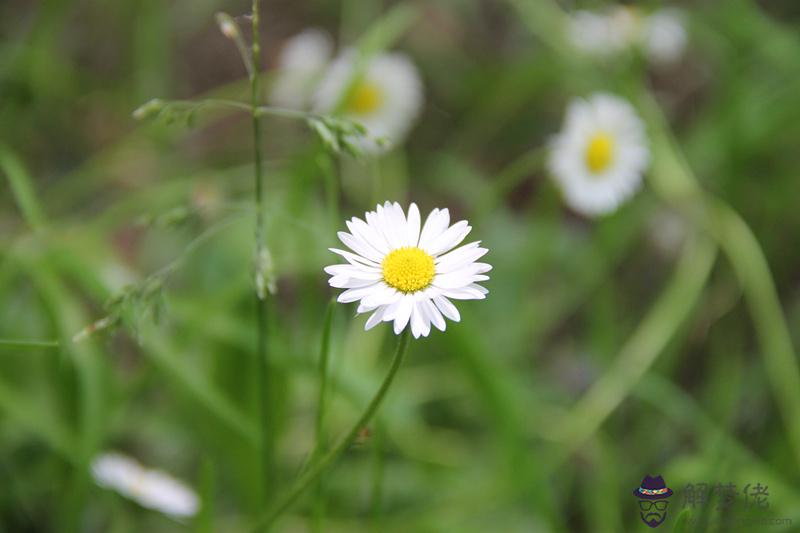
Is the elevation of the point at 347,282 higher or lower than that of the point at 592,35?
lower

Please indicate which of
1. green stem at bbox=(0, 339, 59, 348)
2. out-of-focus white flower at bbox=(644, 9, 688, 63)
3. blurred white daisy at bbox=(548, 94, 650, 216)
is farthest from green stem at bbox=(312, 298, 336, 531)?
out-of-focus white flower at bbox=(644, 9, 688, 63)

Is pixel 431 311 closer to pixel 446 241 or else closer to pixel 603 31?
pixel 446 241

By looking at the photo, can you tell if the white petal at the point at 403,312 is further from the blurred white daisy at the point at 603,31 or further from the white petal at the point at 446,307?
the blurred white daisy at the point at 603,31

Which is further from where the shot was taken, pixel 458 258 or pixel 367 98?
pixel 367 98

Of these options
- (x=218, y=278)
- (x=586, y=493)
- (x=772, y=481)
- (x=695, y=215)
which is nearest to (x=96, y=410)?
(x=218, y=278)

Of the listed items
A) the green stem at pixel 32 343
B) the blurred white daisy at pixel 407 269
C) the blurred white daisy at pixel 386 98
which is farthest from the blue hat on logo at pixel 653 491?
the blurred white daisy at pixel 386 98

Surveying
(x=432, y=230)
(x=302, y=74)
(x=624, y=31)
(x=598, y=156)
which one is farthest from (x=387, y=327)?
(x=624, y=31)

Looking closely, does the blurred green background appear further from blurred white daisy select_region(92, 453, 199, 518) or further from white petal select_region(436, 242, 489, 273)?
white petal select_region(436, 242, 489, 273)
